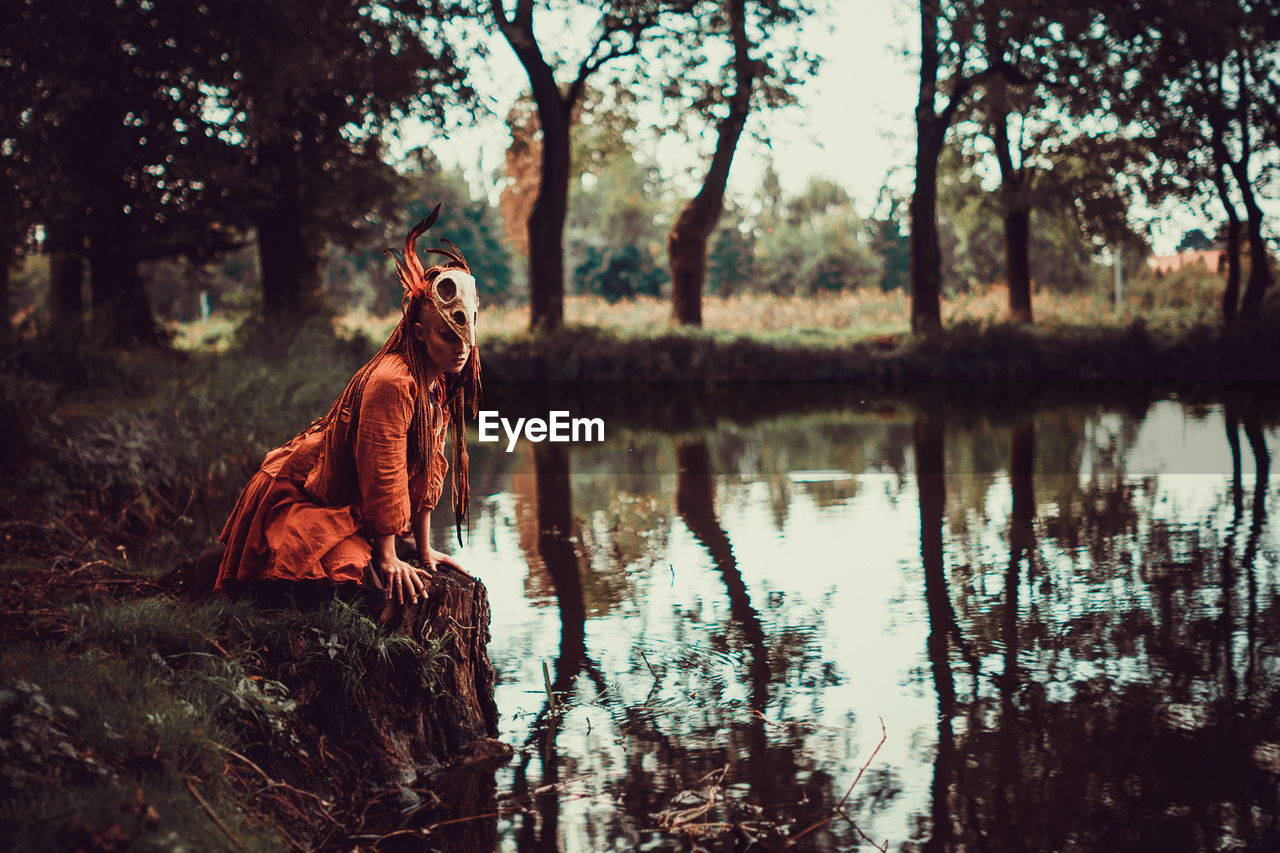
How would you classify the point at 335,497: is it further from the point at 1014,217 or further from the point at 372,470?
the point at 1014,217

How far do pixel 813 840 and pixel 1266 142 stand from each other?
2766cm

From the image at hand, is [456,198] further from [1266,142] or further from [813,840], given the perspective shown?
[813,840]

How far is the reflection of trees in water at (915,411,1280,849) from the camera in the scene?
408 centimetres

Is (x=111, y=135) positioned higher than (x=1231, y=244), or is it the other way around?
(x=111, y=135)

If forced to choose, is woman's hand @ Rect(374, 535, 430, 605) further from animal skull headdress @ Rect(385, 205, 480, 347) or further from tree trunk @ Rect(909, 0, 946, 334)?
tree trunk @ Rect(909, 0, 946, 334)

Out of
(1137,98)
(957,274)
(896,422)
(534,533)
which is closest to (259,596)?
(534,533)

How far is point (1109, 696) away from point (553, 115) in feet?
75.0

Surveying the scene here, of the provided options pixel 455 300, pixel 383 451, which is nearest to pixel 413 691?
pixel 383 451

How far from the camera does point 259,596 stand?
4715mm

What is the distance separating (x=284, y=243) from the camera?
22938 millimetres

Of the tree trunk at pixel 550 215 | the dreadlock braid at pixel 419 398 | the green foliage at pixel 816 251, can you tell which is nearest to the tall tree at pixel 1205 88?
the tree trunk at pixel 550 215

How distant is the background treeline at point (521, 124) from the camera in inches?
606

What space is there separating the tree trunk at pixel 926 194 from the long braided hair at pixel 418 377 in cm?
2181

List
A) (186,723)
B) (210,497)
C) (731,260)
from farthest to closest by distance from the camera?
(731,260), (210,497), (186,723)
